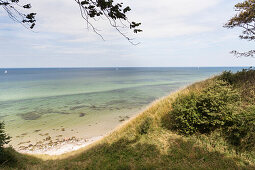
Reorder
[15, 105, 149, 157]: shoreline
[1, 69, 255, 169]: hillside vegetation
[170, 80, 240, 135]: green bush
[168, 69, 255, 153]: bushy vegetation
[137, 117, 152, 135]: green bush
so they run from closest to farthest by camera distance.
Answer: [1, 69, 255, 169]: hillside vegetation
[168, 69, 255, 153]: bushy vegetation
[170, 80, 240, 135]: green bush
[137, 117, 152, 135]: green bush
[15, 105, 149, 157]: shoreline

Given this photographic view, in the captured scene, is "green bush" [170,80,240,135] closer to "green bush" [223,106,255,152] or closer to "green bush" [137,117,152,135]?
"green bush" [223,106,255,152]

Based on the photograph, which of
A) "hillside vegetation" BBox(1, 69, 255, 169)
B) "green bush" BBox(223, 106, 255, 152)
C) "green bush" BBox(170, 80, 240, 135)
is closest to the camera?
"hillside vegetation" BBox(1, 69, 255, 169)

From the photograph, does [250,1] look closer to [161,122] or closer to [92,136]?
[161,122]

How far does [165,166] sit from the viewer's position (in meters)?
5.88

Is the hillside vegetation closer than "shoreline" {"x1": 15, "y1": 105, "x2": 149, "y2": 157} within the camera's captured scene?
Yes

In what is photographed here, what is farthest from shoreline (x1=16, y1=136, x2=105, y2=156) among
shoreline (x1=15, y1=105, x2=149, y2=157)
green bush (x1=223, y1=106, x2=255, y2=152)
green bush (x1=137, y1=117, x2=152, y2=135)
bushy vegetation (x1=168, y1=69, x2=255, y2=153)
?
green bush (x1=223, y1=106, x2=255, y2=152)

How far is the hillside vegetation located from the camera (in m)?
6.09

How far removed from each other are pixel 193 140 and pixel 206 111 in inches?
62.2

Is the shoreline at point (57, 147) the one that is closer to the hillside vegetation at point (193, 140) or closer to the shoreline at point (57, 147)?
the shoreline at point (57, 147)

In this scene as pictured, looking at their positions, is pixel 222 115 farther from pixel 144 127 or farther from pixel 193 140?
pixel 144 127

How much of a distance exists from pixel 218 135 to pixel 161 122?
3136mm

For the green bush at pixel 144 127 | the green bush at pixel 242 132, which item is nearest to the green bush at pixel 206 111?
the green bush at pixel 242 132

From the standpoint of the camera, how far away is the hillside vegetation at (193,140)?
6094mm

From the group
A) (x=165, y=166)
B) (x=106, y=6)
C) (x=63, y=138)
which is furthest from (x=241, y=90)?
(x=63, y=138)
